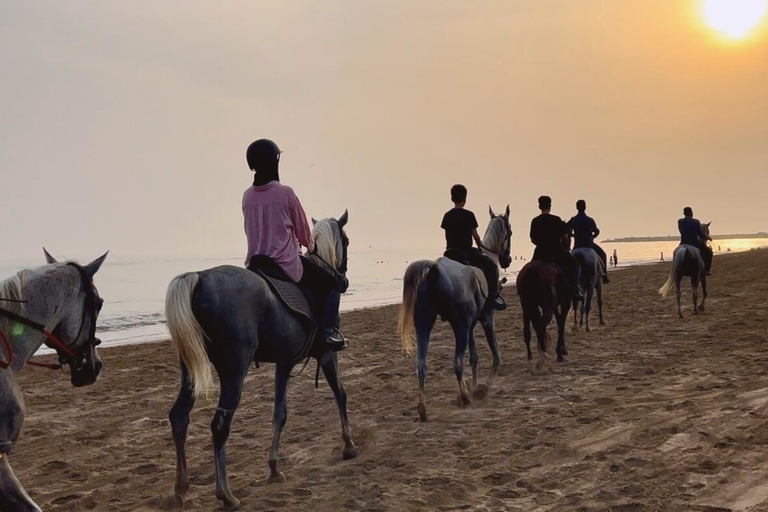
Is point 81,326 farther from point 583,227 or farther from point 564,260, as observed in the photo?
point 583,227

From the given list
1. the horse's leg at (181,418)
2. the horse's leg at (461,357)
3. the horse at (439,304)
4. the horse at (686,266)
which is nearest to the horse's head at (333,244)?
the horse at (439,304)

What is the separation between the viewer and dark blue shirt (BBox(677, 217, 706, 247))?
16641 millimetres

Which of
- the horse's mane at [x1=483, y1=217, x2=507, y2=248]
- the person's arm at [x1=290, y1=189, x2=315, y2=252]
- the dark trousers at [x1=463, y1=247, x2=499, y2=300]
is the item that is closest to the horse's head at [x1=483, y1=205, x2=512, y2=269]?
the horse's mane at [x1=483, y1=217, x2=507, y2=248]

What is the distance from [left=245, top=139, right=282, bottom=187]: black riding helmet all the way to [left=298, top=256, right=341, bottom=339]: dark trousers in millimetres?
850

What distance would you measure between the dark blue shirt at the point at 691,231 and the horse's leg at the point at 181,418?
1502cm

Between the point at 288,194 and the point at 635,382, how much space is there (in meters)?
5.98

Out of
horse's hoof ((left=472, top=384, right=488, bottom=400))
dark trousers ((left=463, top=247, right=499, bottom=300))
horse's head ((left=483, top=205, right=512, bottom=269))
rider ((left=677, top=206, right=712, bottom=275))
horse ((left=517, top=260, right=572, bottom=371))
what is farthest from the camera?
rider ((left=677, top=206, right=712, bottom=275))

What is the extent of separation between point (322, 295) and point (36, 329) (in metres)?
2.66

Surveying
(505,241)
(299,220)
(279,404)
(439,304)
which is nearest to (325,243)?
(299,220)

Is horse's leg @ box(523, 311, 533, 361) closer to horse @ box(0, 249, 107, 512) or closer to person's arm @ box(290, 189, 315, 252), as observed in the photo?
person's arm @ box(290, 189, 315, 252)

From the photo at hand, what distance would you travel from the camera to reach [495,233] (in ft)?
32.7

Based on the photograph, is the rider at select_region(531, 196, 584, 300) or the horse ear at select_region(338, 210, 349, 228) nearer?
the horse ear at select_region(338, 210, 349, 228)

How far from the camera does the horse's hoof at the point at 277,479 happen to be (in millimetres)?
5812

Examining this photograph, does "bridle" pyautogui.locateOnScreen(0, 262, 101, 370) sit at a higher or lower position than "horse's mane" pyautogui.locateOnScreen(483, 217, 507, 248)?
lower
